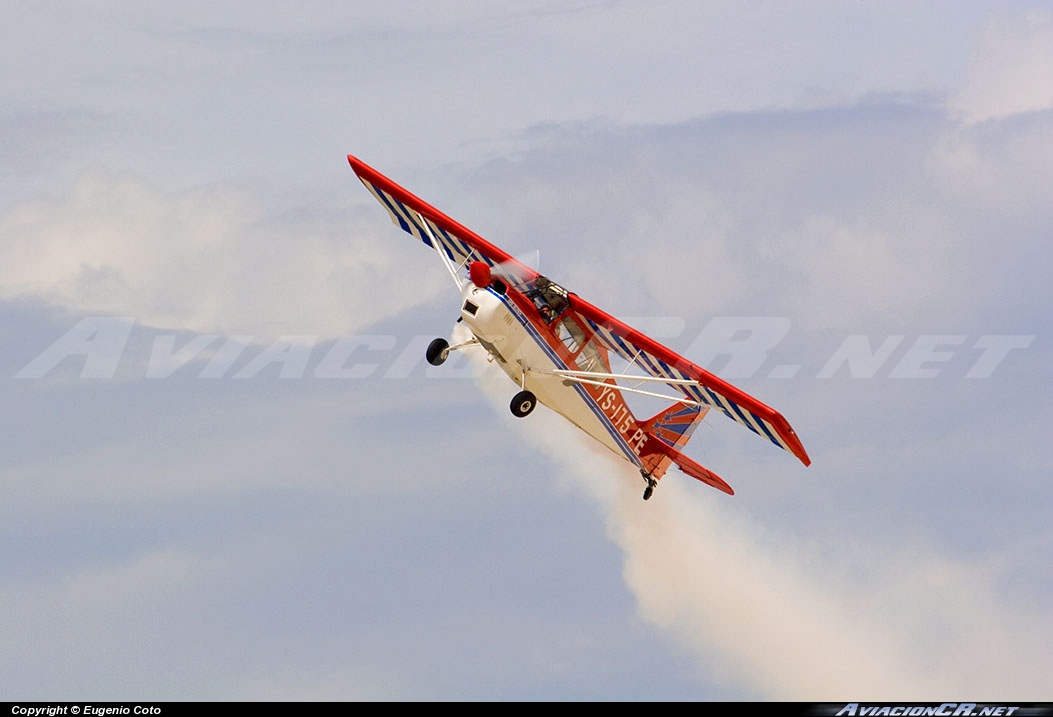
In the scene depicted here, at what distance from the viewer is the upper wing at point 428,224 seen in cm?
5425

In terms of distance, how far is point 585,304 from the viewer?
51625 millimetres

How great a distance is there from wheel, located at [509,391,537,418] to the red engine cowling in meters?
2.72

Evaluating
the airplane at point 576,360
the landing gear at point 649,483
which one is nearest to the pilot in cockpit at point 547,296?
the airplane at point 576,360

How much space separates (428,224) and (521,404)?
23.9 ft

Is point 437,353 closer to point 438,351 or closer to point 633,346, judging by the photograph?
point 438,351

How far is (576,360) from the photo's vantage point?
51969 millimetres

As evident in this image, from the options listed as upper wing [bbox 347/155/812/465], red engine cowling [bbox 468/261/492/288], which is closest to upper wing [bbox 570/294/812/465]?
upper wing [bbox 347/155/812/465]

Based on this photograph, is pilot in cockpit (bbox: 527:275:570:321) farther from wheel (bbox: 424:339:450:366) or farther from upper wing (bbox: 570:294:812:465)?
wheel (bbox: 424:339:450:366)

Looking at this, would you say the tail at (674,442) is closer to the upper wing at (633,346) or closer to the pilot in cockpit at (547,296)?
the upper wing at (633,346)
